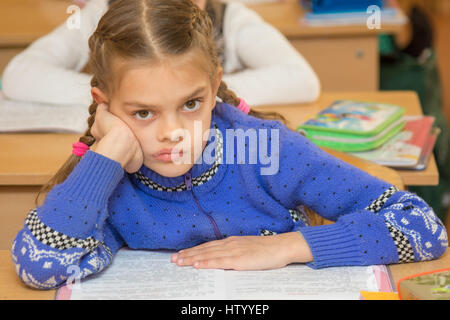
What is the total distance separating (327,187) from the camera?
1.12m

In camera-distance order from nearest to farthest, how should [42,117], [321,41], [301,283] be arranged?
[301,283] → [42,117] → [321,41]

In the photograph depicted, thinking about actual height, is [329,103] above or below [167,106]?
below

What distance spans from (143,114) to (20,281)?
0.31 m

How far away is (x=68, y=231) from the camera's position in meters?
1.03

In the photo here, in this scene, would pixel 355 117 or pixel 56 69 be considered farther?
pixel 56 69

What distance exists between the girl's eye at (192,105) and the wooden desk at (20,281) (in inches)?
12.9

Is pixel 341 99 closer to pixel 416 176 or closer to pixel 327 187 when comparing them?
pixel 416 176

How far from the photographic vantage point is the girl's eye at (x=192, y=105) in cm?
103

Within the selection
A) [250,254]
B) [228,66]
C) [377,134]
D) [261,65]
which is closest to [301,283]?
[250,254]

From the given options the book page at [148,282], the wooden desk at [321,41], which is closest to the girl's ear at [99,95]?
the book page at [148,282]

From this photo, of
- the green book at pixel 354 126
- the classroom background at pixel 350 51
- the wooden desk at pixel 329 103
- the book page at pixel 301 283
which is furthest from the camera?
the classroom background at pixel 350 51

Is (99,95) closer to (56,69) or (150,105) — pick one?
(150,105)

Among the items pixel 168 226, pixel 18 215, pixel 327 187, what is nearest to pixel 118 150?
pixel 168 226

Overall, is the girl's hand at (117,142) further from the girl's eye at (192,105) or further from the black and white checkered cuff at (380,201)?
the black and white checkered cuff at (380,201)
